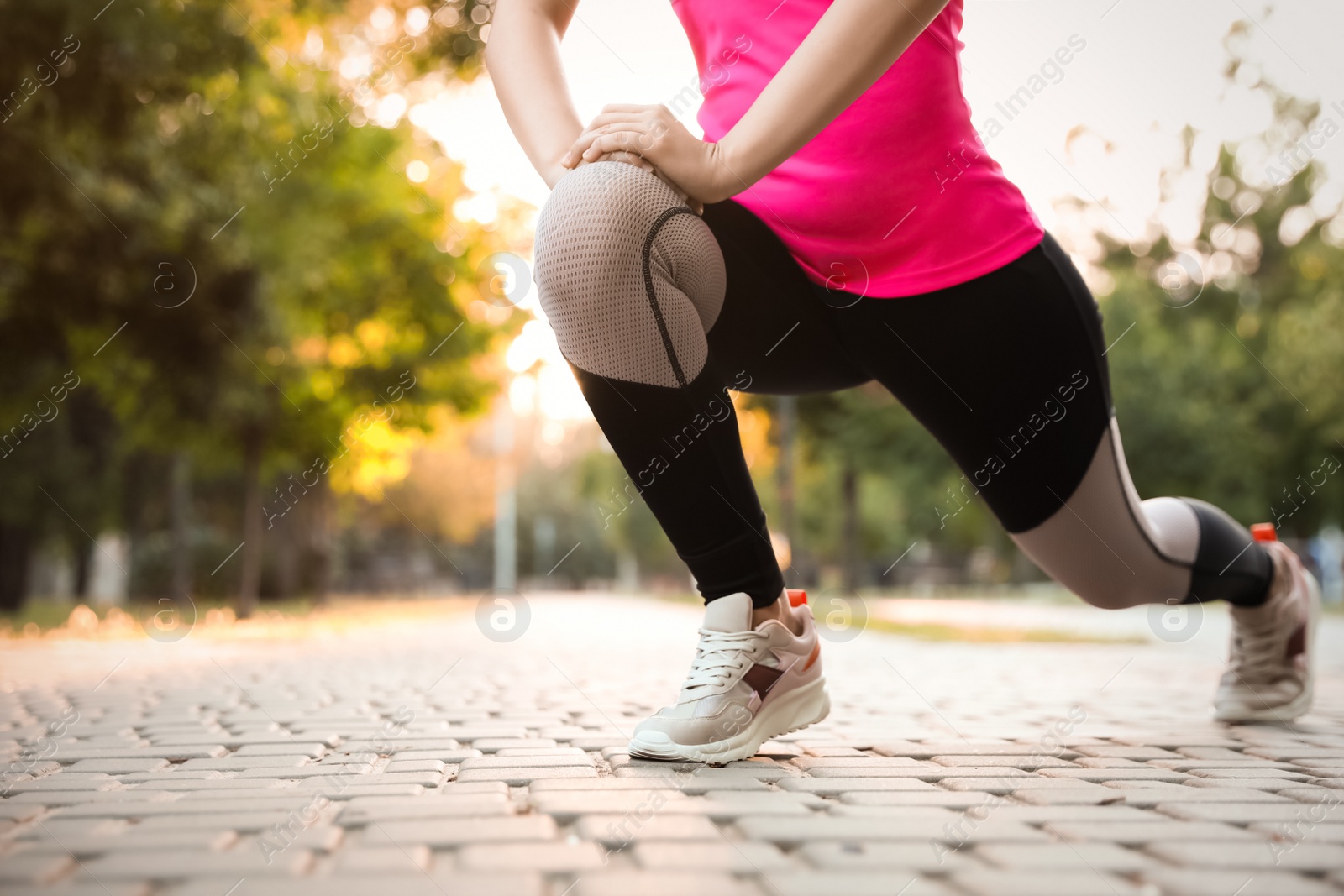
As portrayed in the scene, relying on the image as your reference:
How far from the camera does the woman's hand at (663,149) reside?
2137 millimetres

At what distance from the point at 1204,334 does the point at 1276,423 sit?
331cm

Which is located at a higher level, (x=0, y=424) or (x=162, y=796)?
(x=0, y=424)

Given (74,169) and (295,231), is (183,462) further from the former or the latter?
(74,169)

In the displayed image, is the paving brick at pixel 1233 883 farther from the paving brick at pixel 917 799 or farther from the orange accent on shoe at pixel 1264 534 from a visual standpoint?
the orange accent on shoe at pixel 1264 534

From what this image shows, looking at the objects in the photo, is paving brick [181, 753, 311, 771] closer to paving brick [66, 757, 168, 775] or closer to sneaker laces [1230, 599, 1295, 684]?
paving brick [66, 757, 168, 775]

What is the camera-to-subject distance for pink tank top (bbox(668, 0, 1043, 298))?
2.38 meters

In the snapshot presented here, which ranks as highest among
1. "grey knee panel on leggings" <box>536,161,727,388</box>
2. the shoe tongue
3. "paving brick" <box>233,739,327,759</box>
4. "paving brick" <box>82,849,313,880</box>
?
"grey knee panel on leggings" <box>536,161,727,388</box>

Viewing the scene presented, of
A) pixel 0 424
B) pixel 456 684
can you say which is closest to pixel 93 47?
pixel 456 684

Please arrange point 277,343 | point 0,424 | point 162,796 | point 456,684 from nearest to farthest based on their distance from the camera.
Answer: point 162,796
point 456,684
point 277,343
point 0,424

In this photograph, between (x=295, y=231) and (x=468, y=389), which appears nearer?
(x=295, y=231)

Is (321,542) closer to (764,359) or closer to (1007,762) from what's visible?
(764,359)

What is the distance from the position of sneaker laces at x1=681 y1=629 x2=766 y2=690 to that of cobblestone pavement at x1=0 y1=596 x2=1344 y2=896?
20 centimetres

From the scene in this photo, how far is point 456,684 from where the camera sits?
473 centimetres

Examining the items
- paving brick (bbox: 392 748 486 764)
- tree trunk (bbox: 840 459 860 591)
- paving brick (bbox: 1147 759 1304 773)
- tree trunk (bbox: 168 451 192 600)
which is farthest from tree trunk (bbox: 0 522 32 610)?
paving brick (bbox: 1147 759 1304 773)
